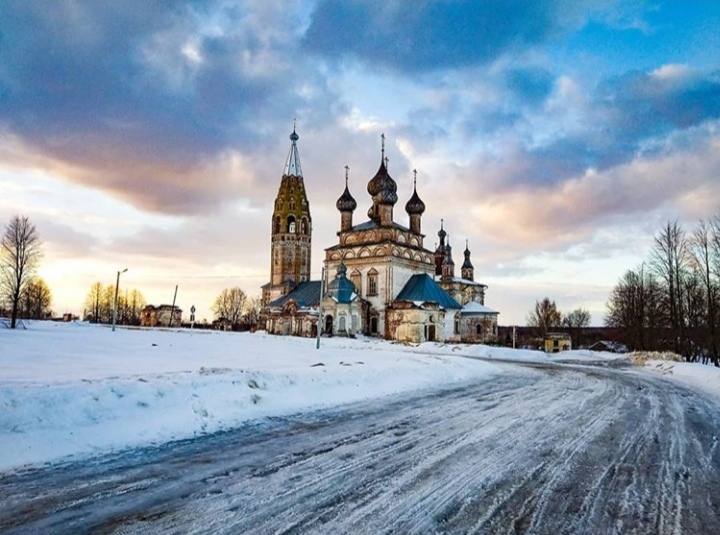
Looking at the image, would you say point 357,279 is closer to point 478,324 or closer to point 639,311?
point 478,324

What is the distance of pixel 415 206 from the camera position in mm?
58938

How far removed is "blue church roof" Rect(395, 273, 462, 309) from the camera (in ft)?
167

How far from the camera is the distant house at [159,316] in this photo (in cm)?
7485

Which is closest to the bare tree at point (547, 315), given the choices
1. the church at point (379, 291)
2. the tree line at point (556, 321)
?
the tree line at point (556, 321)

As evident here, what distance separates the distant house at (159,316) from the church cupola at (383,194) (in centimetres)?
3647

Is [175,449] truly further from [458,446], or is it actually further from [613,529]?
[613,529]

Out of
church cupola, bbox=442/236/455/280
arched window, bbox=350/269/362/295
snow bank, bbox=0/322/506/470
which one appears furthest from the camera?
church cupola, bbox=442/236/455/280

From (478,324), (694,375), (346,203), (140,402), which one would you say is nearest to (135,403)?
(140,402)

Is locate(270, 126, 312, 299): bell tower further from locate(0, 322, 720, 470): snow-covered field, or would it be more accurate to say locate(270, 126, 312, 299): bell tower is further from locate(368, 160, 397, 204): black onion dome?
locate(0, 322, 720, 470): snow-covered field

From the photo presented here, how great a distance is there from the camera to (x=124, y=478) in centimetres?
518

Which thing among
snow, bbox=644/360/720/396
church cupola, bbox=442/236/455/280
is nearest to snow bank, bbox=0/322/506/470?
snow, bbox=644/360/720/396

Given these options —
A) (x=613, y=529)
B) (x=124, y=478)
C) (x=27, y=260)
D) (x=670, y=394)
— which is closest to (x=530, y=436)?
(x=613, y=529)

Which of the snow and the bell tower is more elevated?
the bell tower

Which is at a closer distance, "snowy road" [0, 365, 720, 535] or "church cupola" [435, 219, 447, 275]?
"snowy road" [0, 365, 720, 535]
